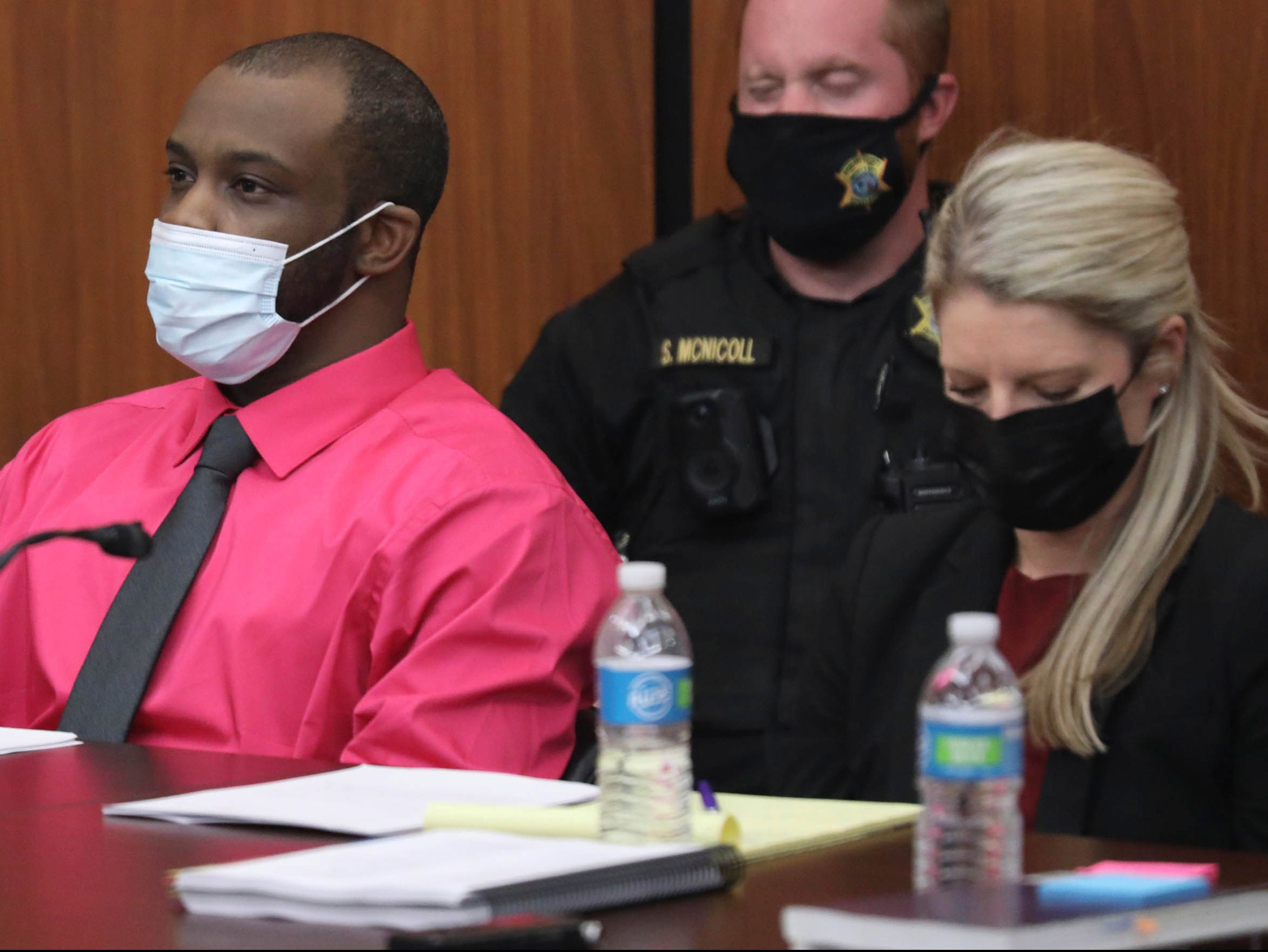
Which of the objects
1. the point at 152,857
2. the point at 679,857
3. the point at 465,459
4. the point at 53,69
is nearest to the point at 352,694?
the point at 465,459

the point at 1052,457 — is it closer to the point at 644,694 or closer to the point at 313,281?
the point at 644,694

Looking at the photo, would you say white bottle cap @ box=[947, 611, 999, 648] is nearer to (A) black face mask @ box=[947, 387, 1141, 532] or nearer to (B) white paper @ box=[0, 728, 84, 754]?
(A) black face mask @ box=[947, 387, 1141, 532]

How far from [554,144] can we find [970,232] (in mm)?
1475

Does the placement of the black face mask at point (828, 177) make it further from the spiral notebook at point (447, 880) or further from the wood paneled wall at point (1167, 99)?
the spiral notebook at point (447, 880)

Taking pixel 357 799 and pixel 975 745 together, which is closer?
pixel 975 745

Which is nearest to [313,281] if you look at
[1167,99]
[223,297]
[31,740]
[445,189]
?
[223,297]

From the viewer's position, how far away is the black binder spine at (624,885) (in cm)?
97

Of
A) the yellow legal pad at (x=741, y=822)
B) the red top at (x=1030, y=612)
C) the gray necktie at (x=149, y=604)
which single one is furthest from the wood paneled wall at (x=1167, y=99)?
the yellow legal pad at (x=741, y=822)

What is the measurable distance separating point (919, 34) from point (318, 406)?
3.51 feet

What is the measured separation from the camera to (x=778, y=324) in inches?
101

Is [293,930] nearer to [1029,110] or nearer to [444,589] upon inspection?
[444,589]

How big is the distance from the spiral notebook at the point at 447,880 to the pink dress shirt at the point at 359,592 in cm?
64

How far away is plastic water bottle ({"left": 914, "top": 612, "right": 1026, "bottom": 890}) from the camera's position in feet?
3.31

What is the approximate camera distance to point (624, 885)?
3.33ft
